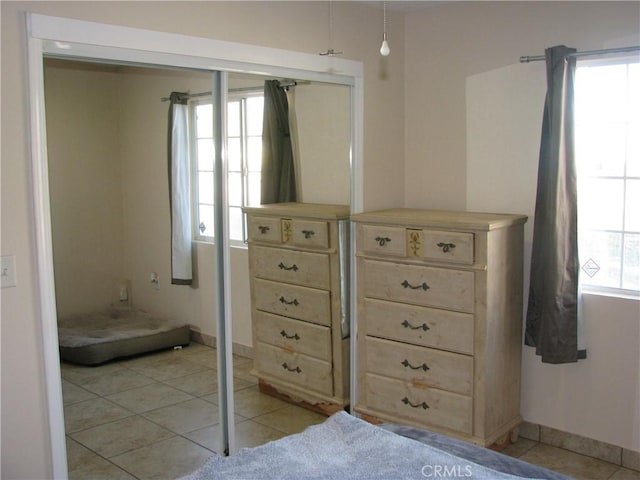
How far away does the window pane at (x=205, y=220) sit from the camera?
2971 mm

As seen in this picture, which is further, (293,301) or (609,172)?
(293,301)

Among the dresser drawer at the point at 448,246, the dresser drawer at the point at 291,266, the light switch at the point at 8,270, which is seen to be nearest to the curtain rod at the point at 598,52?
the dresser drawer at the point at 448,246

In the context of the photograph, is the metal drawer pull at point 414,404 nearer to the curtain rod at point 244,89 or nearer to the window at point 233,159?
the window at point 233,159

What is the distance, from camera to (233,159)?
3000 millimetres

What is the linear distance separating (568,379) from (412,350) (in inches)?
31.0

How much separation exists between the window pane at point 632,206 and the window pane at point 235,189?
1777mm

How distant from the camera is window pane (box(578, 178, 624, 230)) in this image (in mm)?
3062

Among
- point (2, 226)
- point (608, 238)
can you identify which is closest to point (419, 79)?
point (608, 238)

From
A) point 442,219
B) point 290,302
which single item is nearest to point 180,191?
point 290,302

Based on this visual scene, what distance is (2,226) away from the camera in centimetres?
225

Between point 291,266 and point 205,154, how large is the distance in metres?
0.75

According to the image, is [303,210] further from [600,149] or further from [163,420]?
[600,149]

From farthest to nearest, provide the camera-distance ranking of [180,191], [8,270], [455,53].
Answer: [455,53]
[180,191]
[8,270]
